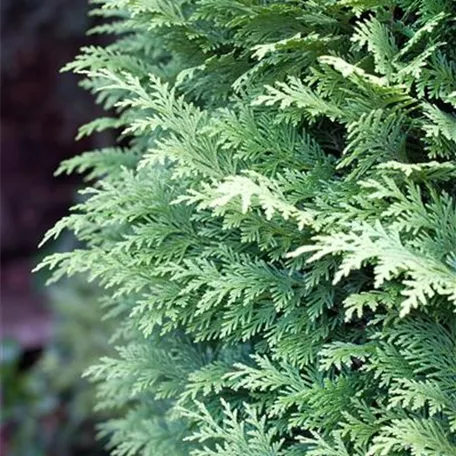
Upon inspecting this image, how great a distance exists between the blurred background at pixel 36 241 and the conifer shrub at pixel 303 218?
2.26 metres

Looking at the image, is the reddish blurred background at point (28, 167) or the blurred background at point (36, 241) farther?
the reddish blurred background at point (28, 167)

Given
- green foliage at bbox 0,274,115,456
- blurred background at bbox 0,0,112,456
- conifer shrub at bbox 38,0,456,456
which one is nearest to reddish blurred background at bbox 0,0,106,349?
blurred background at bbox 0,0,112,456

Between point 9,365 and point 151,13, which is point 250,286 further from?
point 9,365

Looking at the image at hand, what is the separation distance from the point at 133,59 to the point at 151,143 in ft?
0.67

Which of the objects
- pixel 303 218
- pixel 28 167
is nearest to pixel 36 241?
pixel 28 167

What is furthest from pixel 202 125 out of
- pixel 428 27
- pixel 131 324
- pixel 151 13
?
pixel 131 324

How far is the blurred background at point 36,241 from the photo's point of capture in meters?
3.66

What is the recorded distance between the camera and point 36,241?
22.7ft

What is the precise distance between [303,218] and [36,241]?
20.1 feet

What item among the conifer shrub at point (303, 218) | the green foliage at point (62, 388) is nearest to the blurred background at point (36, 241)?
the green foliage at point (62, 388)

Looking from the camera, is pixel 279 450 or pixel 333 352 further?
pixel 279 450

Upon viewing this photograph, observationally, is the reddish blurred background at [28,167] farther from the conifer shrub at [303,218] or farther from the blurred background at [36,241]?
the conifer shrub at [303,218]

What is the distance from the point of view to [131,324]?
169cm

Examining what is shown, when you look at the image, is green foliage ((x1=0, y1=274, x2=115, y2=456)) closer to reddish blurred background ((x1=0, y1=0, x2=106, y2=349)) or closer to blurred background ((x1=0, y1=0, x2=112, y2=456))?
blurred background ((x1=0, y1=0, x2=112, y2=456))
